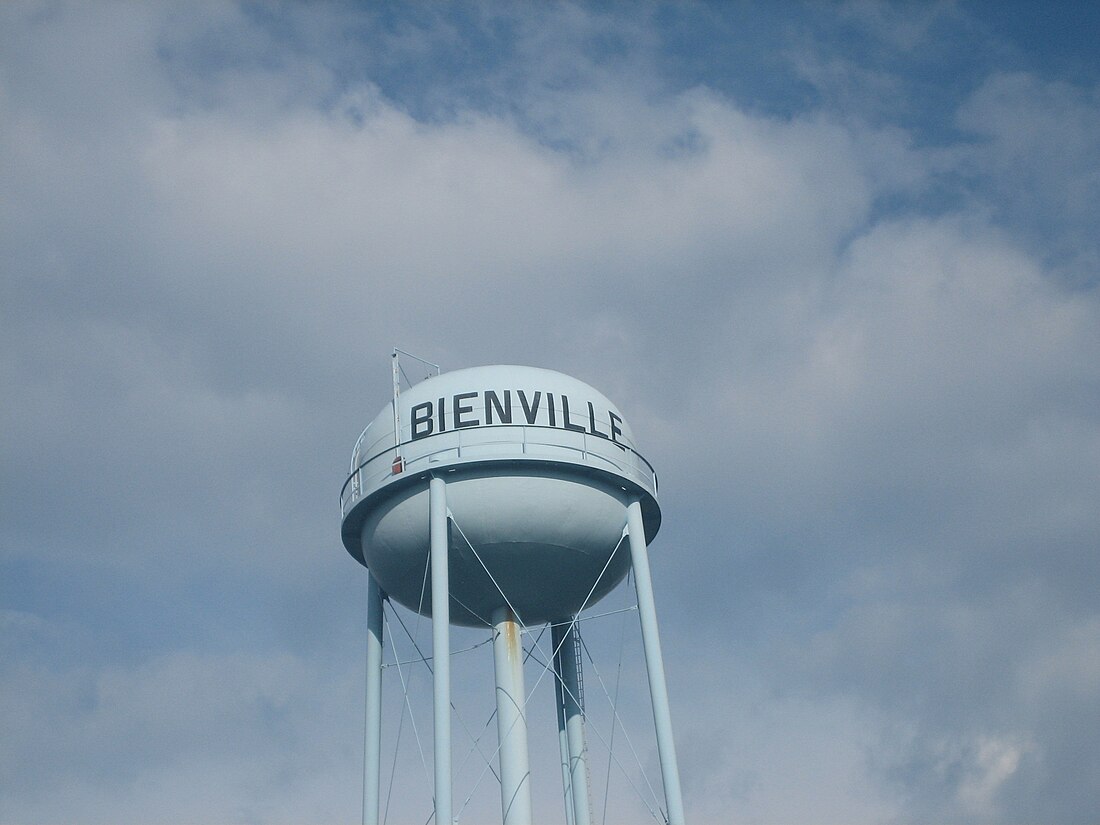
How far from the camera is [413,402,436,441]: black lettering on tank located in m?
18.6

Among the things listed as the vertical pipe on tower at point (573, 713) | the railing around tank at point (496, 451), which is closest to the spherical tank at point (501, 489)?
the railing around tank at point (496, 451)

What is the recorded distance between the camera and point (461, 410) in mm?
18594

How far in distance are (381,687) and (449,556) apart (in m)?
3.02

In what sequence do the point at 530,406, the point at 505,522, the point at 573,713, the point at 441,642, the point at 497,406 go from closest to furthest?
1. the point at 441,642
2. the point at 505,522
3. the point at 497,406
4. the point at 530,406
5. the point at 573,713

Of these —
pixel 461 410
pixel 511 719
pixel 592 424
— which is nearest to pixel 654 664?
pixel 511 719

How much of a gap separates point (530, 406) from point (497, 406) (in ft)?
1.81

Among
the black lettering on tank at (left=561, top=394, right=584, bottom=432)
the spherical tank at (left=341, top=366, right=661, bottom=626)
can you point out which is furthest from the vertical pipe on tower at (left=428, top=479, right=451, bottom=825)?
the black lettering on tank at (left=561, top=394, right=584, bottom=432)

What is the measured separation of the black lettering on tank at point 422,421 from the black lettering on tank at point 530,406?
1516 mm

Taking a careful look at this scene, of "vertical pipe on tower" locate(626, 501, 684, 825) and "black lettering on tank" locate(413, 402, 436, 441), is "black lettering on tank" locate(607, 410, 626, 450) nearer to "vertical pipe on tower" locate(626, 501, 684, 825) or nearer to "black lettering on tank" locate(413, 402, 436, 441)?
"vertical pipe on tower" locate(626, 501, 684, 825)

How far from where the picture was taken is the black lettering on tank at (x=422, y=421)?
18.6 metres

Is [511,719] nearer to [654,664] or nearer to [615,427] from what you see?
[654,664]

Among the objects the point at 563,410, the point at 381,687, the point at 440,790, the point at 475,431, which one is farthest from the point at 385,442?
the point at 440,790

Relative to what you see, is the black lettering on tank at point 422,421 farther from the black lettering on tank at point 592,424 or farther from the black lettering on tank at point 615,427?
the black lettering on tank at point 615,427

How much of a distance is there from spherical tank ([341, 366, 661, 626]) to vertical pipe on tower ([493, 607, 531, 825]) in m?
0.43
